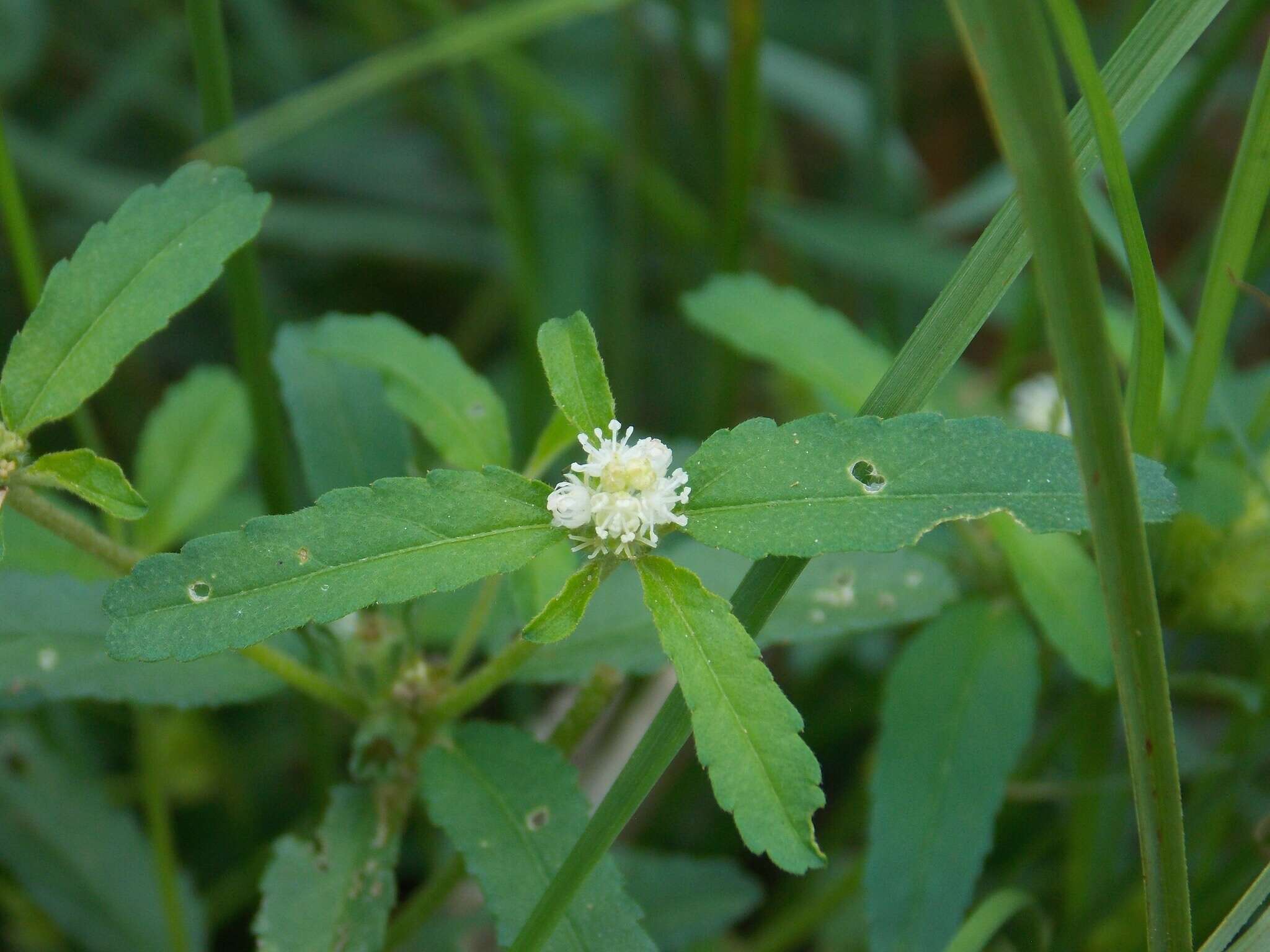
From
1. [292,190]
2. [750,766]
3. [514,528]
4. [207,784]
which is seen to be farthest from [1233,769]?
[292,190]

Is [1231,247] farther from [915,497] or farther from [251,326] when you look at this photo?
[251,326]

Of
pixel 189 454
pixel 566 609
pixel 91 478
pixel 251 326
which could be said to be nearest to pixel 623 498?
pixel 566 609

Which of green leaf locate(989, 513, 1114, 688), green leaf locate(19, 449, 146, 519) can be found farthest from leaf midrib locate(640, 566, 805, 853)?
green leaf locate(989, 513, 1114, 688)

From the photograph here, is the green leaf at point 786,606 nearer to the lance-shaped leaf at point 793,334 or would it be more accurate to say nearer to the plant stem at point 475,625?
the plant stem at point 475,625

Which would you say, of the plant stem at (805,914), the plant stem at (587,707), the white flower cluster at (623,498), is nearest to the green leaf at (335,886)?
the plant stem at (587,707)

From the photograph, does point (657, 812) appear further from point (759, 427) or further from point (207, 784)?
point (759, 427)

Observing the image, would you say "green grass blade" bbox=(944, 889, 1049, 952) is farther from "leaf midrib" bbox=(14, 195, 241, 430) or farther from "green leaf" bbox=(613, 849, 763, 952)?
"leaf midrib" bbox=(14, 195, 241, 430)
